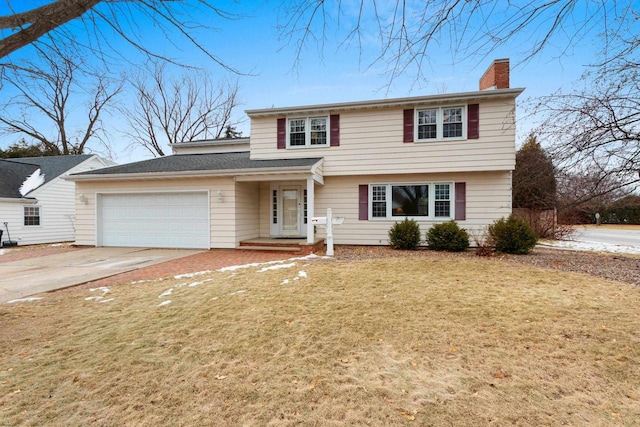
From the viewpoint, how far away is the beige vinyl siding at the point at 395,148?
404 inches

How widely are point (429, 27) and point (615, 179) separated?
6245 mm

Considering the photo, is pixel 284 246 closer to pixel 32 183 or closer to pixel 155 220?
pixel 155 220

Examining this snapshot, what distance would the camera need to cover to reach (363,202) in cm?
1155

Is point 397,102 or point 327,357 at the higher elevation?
point 397,102

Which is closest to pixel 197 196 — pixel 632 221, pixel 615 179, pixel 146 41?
pixel 146 41

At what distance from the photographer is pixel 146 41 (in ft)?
11.5

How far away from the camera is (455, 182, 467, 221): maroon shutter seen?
35.5ft

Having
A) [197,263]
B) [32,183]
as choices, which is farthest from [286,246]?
[32,183]

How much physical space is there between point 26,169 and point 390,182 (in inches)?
755

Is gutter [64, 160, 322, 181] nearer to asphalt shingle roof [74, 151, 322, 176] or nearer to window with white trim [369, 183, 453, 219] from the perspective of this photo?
asphalt shingle roof [74, 151, 322, 176]

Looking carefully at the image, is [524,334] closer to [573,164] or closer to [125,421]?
[125,421]

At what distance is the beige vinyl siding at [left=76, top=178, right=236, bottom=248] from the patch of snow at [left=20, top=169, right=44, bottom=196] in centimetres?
583

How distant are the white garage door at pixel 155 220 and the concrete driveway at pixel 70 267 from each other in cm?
55

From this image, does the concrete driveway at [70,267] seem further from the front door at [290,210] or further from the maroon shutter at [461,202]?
the maroon shutter at [461,202]
